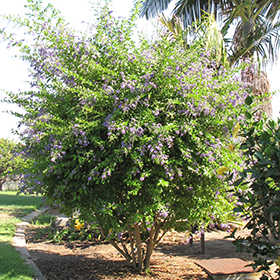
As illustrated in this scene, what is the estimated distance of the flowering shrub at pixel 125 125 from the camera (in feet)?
11.9

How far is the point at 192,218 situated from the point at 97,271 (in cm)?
188

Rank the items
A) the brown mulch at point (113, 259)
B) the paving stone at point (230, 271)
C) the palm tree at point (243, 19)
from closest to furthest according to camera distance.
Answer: the paving stone at point (230, 271) < the brown mulch at point (113, 259) < the palm tree at point (243, 19)

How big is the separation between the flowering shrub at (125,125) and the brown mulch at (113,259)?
35.3 inches

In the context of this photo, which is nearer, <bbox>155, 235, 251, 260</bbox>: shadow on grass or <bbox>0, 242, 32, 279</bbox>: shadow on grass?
<bbox>0, 242, 32, 279</bbox>: shadow on grass

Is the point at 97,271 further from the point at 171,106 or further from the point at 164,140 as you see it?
the point at 171,106

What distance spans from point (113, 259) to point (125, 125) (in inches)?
125

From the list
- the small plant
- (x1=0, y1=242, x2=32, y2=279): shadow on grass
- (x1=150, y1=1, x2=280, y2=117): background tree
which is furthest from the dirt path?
(x1=150, y1=1, x2=280, y2=117): background tree

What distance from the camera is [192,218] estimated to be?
13.5ft

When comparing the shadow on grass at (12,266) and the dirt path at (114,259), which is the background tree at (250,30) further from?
the shadow on grass at (12,266)

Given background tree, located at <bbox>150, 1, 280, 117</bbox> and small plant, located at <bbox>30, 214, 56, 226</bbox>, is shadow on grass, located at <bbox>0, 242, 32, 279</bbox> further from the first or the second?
background tree, located at <bbox>150, 1, 280, 117</bbox>

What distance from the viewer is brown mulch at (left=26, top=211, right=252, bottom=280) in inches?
183

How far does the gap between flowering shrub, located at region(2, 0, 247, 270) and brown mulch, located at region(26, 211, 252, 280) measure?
0.90 metres

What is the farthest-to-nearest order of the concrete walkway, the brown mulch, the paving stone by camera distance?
1. the brown mulch
2. the concrete walkway
3. the paving stone

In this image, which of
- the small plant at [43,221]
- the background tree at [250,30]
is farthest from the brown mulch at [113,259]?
the background tree at [250,30]
